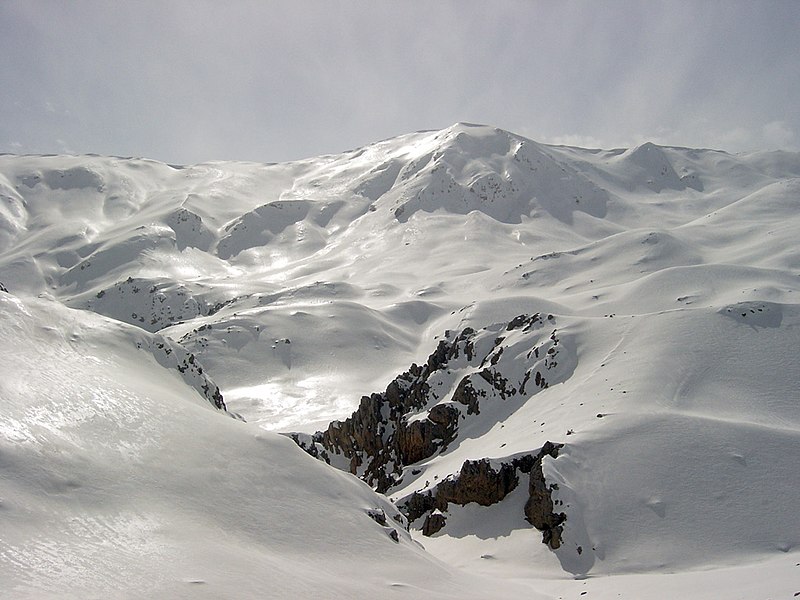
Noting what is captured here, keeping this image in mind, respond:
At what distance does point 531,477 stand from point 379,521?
14188mm

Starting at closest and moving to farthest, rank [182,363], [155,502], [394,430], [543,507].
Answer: [155,502], [543,507], [182,363], [394,430]

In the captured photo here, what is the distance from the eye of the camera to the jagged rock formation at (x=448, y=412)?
39406 mm

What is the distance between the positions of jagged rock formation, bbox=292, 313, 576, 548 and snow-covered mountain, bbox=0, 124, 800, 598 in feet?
0.67

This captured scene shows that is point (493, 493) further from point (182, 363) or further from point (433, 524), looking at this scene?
point (182, 363)

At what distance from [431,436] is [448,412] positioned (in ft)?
8.34

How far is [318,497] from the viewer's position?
24.5 m

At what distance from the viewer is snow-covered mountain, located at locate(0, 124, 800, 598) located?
18.6 m

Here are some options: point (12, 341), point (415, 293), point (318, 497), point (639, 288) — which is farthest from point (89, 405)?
point (415, 293)

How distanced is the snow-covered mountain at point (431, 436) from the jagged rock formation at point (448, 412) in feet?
0.67

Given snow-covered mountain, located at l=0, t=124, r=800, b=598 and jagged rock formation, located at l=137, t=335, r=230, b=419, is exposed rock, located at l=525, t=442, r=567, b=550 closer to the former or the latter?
snow-covered mountain, located at l=0, t=124, r=800, b=598

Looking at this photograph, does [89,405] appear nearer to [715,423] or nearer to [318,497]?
[318,497]

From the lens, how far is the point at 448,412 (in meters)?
51.9

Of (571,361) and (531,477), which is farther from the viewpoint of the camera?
(571,361)

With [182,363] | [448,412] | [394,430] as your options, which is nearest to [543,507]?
[448,412]
